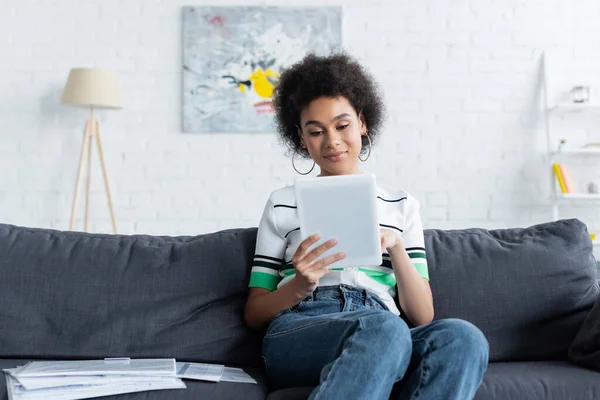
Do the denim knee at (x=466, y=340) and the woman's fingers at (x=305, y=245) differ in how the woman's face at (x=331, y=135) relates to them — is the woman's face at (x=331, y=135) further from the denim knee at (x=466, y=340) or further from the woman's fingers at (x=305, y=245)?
the denim knee at (x=466, y=340)

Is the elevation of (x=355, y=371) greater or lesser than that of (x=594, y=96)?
lesser

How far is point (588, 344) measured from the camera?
1771mm

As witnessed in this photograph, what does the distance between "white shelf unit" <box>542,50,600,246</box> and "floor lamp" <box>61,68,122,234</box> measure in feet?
7.88

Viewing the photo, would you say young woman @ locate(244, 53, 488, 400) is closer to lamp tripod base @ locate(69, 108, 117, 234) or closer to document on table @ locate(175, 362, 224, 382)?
document on table @ locate(175, 362, 224, 382)

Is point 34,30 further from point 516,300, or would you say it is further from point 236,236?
point 516,300

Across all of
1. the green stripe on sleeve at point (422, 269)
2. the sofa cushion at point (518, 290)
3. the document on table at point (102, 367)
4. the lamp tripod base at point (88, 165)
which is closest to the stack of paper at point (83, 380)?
the document on table at point (102, 367)

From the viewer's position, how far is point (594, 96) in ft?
14.2

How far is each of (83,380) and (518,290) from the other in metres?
1.09

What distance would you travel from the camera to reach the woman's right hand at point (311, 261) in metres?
1.61

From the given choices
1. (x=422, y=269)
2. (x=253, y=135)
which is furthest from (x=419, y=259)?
(x=253, y=135)

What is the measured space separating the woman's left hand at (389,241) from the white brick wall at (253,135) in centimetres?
253

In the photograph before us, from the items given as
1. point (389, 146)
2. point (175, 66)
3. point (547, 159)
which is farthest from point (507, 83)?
point (175, 66)

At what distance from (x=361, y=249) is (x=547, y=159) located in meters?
2.97

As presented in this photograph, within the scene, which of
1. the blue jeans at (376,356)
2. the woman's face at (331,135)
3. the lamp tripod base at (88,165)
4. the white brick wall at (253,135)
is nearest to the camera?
the blue jeans at (376,356)
